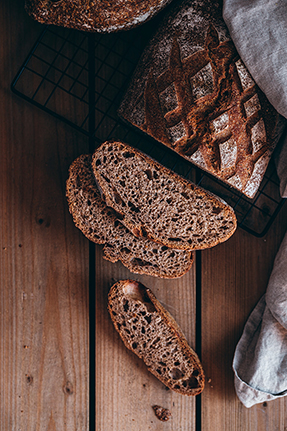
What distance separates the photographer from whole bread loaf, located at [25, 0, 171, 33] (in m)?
1.03

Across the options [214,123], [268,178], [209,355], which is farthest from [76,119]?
[209,355]

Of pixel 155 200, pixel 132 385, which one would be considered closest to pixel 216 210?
pixel 155 200

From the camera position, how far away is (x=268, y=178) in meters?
1.27

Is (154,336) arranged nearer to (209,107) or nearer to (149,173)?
(149,173)

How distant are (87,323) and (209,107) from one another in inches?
32.8

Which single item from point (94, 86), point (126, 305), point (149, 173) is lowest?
point (126, 305)

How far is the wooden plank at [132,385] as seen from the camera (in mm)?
1348

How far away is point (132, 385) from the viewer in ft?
4.45

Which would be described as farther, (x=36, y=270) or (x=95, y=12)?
(x=36, y=270)

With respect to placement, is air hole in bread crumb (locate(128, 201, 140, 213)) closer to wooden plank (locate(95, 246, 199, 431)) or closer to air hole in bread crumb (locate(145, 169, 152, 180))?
air hole in bread crumb (locate(145, 169, 152, 180))

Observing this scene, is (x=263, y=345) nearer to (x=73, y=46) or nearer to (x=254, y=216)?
(x=254, y=216)

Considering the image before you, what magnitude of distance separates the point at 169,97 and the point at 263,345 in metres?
0.85

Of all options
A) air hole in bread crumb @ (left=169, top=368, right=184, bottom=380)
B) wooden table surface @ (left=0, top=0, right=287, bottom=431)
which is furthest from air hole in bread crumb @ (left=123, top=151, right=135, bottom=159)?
air hole in bread crumb @ (left=169, top=368, right=184, bottom=380)

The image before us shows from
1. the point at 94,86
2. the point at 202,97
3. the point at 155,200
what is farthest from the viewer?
the point at 94,86
